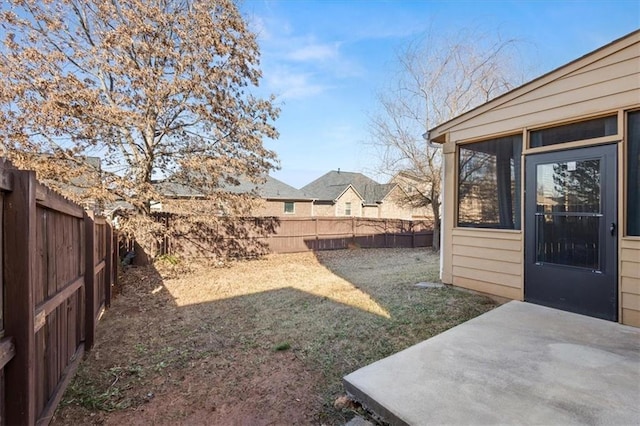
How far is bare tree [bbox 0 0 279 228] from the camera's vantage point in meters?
6.24

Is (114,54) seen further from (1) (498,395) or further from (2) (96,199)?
A: (1) (498,395)

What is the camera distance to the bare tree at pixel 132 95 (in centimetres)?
624

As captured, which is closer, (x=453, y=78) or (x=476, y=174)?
(x=476, y=174)

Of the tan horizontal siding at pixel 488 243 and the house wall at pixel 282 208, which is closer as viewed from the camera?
the tan horizontal siding at pixel 488 243

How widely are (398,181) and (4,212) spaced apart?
1308cm

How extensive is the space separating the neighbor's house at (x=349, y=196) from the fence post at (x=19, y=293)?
68.6 ft

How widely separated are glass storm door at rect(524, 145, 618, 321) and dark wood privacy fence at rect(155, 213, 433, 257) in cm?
723

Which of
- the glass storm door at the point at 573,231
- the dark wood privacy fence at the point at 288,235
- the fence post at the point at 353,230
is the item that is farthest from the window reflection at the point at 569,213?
the fence post at the point at 353,230

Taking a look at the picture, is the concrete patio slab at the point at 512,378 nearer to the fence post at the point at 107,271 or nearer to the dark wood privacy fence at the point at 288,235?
the fence post at the point at 107,271

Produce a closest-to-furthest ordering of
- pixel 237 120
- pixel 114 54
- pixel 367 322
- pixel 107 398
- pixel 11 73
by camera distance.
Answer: pixel 107 398
pixel 367 322
pixel 11 73
pixel 114 54
pixel 237 120

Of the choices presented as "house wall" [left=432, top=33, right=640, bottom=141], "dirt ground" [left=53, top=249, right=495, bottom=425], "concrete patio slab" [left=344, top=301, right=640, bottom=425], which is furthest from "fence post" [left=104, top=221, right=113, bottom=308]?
"house wall" [left=432, top=33, right=640, bottom=141]

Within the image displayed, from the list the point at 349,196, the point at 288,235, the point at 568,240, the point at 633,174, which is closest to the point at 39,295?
the point at 568,240

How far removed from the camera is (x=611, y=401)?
1.91m

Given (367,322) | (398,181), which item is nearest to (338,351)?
(367,322)
